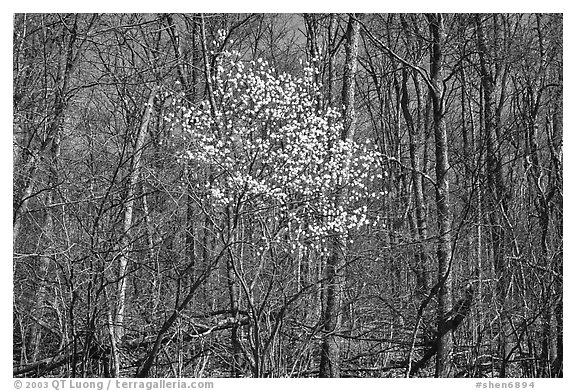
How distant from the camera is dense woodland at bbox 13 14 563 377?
14.0ft

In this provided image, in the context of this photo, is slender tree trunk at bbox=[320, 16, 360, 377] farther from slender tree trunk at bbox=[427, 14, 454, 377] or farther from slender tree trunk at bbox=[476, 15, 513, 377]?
slender tree trunk at bbox=[476, 15, 513, 377]

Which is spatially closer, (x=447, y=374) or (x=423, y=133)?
(x=447, y=374)

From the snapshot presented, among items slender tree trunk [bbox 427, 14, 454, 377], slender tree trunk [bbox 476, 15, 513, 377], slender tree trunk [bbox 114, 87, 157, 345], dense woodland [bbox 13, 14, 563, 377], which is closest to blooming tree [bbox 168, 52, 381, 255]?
dense woodland [bbox 13, 14, 563, 377]

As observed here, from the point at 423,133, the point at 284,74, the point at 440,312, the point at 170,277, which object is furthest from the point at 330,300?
the point at 423,133

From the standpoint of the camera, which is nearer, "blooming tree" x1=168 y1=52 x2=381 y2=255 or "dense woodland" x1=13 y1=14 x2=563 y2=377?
"dense woodland" x1=13 y1=14 x2=563 y2=377

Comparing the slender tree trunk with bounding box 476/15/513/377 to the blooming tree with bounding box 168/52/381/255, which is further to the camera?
the blooming tree with bounding box 168/52/381/255

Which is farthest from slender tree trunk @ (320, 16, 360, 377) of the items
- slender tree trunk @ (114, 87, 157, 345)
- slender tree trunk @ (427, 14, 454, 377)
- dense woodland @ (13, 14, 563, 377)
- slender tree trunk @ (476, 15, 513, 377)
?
slender tree trunk @ (114, 87, 157, 345)

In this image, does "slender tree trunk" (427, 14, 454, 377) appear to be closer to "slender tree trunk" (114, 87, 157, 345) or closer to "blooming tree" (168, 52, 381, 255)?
"blooming tree" (168, 52, 381, 255)

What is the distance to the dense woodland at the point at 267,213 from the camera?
4.28 metres

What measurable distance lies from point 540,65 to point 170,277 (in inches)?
121

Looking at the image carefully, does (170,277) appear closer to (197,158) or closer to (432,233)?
(197,158)

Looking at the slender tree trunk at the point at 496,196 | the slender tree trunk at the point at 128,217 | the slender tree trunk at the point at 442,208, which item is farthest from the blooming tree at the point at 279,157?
the slender tree trunk at the point at 496,196

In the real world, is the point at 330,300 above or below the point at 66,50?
below

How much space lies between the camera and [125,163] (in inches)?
186
